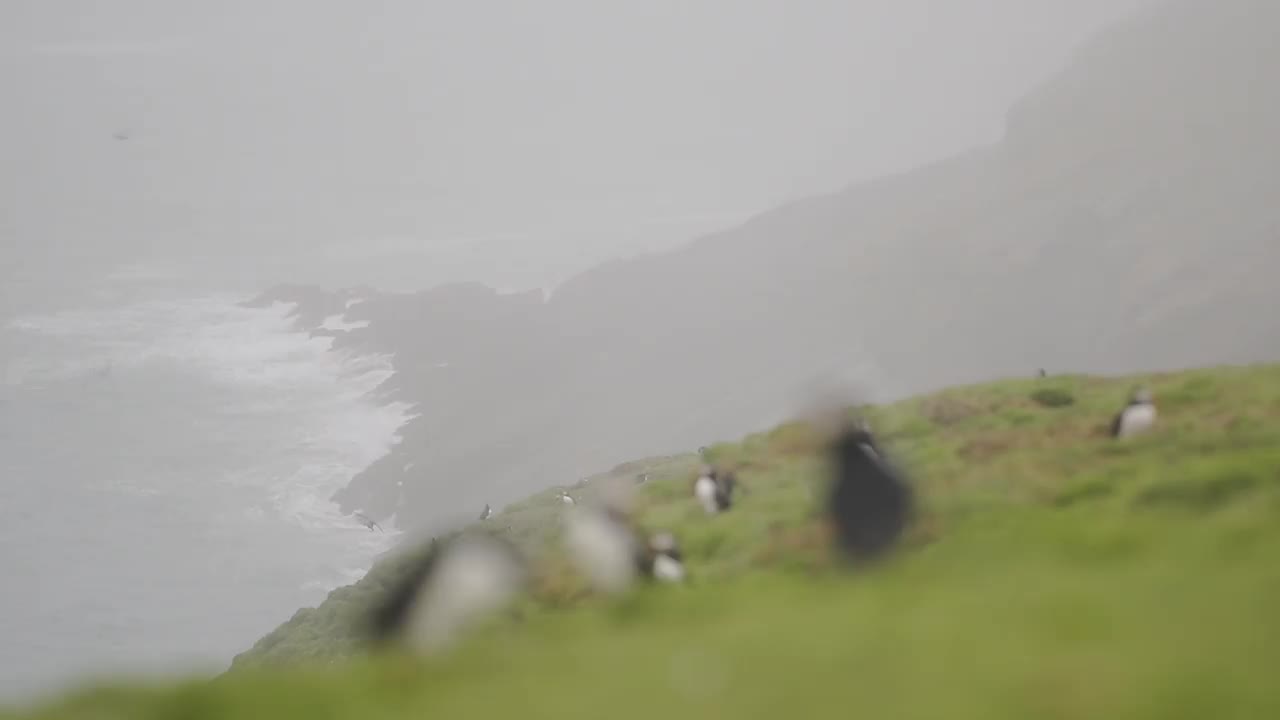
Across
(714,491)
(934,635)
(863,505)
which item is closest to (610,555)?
(863,505)

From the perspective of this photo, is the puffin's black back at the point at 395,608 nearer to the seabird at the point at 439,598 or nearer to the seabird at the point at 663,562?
the seabird at the point at 439,598

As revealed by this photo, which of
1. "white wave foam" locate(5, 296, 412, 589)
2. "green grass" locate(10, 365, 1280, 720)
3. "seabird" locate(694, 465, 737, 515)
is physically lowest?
"green grass" locate(10, 365, 1280, 720)

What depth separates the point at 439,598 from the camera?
10.9 metres

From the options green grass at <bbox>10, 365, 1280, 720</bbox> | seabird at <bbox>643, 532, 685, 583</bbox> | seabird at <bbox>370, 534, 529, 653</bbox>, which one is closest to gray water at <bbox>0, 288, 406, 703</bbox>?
seabird at <bbox>643, 532, 685, 583</bbox>

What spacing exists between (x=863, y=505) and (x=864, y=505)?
1 centimetres

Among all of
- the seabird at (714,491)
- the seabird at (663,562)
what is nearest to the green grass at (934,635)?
the seabird at (663,562)

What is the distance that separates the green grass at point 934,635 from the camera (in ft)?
22.7

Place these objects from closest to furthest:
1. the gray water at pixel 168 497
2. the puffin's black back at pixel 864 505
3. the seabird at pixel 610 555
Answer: the puffin's black back at pixel 864 505 < the seabird at pixel 610 555 < the gray water at pixel 168 497

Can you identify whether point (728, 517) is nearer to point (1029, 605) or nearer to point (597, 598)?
point (597, 598)

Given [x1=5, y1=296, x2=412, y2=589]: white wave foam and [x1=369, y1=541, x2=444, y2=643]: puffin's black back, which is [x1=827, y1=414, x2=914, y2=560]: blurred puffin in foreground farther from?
[x1=5, y1=296, x2=412, y2=589]: white wave foam

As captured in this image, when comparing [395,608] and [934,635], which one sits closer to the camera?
[934,635]

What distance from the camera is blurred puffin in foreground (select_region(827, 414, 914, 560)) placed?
12.8 m

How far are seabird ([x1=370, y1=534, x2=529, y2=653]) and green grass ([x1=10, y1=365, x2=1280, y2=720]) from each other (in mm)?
344

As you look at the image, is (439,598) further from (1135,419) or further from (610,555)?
(1135,419)
